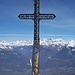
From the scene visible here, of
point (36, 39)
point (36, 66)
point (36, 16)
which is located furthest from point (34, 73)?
point (36, 16)

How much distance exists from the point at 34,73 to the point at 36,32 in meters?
6.98

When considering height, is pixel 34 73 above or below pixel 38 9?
below

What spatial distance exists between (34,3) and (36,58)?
890cm

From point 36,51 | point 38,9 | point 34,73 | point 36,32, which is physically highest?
point 38,9

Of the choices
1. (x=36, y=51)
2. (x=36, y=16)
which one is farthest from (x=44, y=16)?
(x=36, y=51)

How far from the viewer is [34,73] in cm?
4656

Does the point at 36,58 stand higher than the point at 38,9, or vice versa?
the point at 38,9

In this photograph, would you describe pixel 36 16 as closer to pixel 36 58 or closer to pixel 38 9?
pixel 38 9

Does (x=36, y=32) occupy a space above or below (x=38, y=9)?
below

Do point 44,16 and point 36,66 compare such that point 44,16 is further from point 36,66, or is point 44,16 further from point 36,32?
point 36,66

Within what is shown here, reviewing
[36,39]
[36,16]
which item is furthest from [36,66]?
[36,16]

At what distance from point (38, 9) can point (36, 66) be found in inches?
366

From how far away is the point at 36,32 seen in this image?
4497cm

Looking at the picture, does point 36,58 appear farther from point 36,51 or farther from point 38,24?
point 38,24
